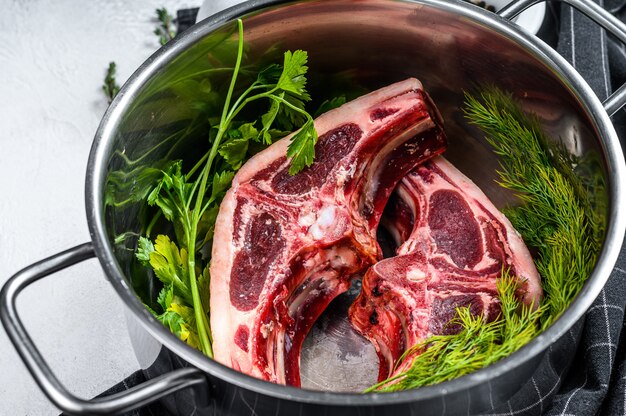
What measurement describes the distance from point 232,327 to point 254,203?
28 centimetres

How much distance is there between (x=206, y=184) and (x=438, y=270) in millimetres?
528

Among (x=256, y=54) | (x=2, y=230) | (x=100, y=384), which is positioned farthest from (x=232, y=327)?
(x=2, y=230)

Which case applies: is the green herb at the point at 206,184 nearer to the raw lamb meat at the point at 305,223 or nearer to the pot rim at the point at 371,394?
the raw lamb meat at the point at 305,223

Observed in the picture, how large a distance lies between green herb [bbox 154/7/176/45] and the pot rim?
0.71m

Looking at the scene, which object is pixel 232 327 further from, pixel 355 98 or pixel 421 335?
pixel 355 98

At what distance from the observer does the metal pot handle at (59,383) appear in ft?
4.01

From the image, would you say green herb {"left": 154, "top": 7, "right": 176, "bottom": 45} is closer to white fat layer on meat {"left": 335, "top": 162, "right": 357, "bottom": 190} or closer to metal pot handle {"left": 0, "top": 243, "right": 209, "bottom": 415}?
white fat layer on meat {"left": 335, "top": 162, "right": 357, "bottom": 190}

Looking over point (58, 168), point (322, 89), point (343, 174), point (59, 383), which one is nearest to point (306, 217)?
point (343, 174)

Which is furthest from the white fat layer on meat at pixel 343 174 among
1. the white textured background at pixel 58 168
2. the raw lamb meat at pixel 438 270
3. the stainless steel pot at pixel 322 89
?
the white textured background at pixel 58 168

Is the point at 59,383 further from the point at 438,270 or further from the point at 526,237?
the point at 526,237

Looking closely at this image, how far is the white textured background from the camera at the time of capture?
75.3 inches

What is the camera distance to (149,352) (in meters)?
1.46

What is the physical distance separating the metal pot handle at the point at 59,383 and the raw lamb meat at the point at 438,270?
45cm

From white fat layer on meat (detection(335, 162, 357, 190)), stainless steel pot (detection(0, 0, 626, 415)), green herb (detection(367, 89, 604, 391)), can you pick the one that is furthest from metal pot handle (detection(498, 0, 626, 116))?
white fat layer on meat (detection(335, 162, 357, 190))
